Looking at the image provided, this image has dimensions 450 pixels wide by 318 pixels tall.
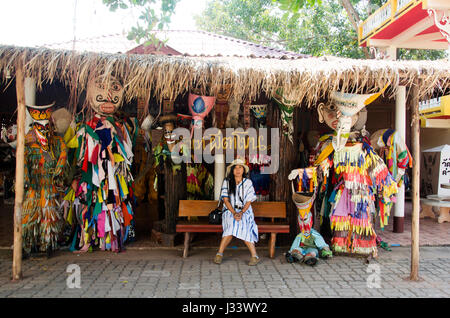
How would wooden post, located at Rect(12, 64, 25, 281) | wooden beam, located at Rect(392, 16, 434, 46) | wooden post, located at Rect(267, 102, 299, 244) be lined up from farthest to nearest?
wooden beam, located at Rect(392, 16, 434, 46)
wooden post, located at Rect(267, 102, 299, 244)
wooden post, located at Rect(12, 64, 25, 281)

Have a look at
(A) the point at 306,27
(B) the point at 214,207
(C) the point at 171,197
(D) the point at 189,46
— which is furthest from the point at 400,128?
(A) the point at 306,27

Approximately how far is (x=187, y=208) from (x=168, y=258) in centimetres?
76

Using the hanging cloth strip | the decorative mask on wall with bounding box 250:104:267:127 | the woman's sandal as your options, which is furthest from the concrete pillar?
the woman's sandal

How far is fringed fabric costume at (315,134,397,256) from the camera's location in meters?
5.05

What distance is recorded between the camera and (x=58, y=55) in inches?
164

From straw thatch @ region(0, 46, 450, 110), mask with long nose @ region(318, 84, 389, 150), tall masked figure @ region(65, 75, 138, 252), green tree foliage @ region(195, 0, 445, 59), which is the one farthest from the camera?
green tree foliage @ region(195, 0, 445, 59)

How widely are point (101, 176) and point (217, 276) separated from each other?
2093 mm

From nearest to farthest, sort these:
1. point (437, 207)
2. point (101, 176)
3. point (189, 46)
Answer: point (101, 176) → point (437, 207) → point (189, 46)

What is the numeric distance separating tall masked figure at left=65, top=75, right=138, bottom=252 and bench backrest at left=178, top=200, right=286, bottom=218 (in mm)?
899

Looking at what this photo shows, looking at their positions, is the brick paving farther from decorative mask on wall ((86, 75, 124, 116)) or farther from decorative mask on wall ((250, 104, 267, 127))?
decorative mask on wall ((86, 75, 124, 116))

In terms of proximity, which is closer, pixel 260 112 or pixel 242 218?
pixel 242 218

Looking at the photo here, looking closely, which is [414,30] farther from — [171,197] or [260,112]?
[171,197]

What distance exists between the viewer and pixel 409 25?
8.55m
